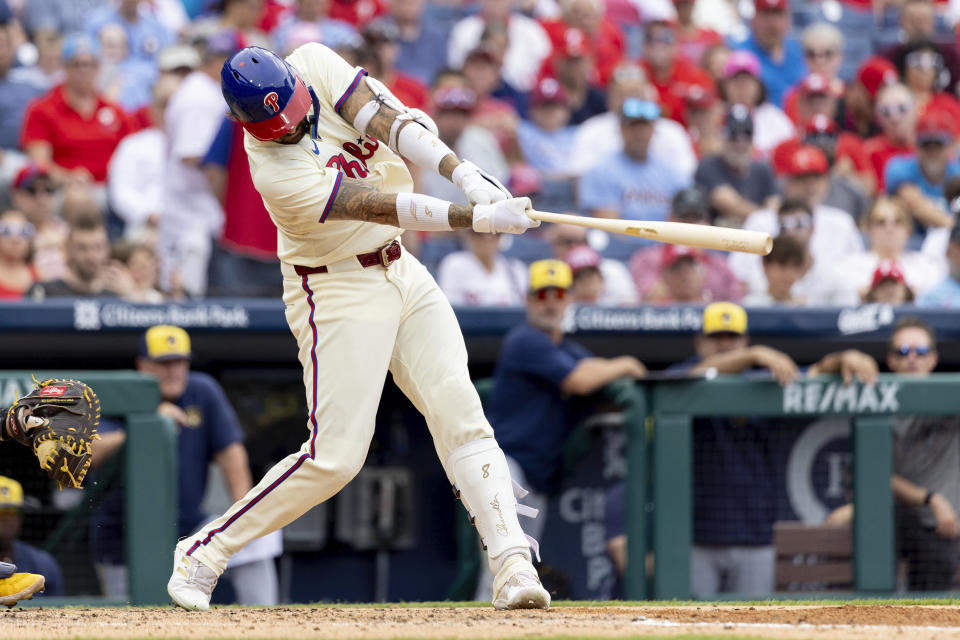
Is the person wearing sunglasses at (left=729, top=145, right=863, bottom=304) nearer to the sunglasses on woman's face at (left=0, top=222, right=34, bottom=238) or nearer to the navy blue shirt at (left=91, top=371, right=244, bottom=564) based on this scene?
the navy blue shirt at (left=91, top=371, right=244, bottom=564)

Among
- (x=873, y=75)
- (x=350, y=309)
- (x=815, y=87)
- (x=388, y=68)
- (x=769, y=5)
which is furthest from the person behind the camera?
(x=769, y=5)

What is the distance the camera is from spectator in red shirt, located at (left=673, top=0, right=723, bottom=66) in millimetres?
10219

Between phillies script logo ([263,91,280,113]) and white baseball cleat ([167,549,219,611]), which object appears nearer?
phillies script logo ([263,91,280,113])

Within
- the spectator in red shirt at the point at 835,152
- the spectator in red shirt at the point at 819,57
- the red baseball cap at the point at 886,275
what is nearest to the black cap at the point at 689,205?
the red baseball cap at the point at 886,275

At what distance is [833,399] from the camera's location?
5.62 metres

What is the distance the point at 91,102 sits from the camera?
26.1 feet

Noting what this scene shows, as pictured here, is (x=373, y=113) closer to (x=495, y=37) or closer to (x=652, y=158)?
(x=652, y=158)

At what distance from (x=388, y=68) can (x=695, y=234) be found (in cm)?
474

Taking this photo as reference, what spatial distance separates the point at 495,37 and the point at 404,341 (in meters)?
5.60

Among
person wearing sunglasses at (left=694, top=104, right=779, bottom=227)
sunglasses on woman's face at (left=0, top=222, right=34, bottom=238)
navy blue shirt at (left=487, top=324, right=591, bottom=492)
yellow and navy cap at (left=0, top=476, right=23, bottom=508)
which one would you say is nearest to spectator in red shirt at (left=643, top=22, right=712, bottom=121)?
person wearing sunglasses at (left=694, top=104, right=779, bottom=227)

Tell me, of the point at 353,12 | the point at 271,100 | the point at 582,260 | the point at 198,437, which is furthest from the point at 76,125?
the point at 271,100

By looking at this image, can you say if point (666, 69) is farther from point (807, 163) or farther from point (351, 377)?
point (351, 377)

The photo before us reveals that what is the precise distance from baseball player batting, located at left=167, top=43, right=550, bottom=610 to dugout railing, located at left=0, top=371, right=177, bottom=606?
1.13 metres

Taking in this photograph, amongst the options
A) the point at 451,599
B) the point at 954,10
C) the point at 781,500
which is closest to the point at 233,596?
the point at 451,599
